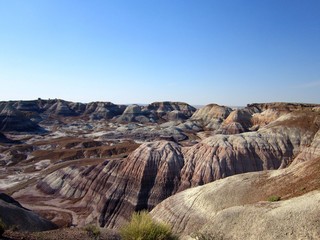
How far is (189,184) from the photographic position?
4038cm

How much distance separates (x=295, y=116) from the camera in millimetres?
49500

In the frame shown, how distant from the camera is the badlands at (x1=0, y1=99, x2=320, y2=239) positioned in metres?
13.3

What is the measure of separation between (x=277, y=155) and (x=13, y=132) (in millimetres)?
108198

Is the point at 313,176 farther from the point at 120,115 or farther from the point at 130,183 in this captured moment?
the point at 120,115

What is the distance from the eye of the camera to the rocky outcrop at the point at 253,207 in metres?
11.7

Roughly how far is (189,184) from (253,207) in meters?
26.9

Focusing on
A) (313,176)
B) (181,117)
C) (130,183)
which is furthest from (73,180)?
(181,117)

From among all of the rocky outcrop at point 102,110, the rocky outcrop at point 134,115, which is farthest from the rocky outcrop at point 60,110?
the rocky outcrop at point 134,115

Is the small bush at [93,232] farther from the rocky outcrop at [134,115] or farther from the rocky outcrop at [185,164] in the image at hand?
the rocky outcrop at [134,115]

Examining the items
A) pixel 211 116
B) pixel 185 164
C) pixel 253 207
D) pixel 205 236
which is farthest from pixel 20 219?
pixel 211 116

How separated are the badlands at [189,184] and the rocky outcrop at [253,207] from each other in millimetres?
45

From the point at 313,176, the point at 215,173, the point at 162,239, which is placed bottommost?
the point at 215,173

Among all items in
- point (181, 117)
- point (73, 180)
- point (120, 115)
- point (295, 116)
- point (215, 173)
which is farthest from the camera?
point (120, 115)

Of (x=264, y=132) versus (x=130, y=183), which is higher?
(x=264, y=132)
